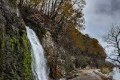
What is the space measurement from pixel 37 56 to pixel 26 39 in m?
7.55

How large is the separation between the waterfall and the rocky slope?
2183mm

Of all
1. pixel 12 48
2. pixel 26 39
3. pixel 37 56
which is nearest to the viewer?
pixel 12 48

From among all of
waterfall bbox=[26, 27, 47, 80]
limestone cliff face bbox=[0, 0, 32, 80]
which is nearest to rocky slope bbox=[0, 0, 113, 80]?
limestone cliff face bbox=[0, 0, 32, 80]

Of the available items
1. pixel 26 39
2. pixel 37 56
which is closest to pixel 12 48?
pixel 26 39

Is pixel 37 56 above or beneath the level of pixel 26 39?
beneath

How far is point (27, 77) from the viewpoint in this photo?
105ft

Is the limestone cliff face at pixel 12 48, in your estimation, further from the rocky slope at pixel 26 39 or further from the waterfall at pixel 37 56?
the waterfall at pixel 37 56

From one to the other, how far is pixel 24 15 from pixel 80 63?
2637cm

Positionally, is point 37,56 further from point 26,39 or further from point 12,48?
point 12,48

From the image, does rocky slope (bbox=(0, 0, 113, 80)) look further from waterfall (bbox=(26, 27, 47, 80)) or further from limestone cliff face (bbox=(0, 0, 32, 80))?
waterfall (bbox=(26, 27, 47, 80))

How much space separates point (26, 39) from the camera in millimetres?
33969

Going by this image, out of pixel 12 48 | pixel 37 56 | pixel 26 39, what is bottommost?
pixel 12 48

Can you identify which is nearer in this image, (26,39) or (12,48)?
(12,48)

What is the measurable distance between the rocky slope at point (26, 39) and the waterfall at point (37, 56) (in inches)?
85.9
